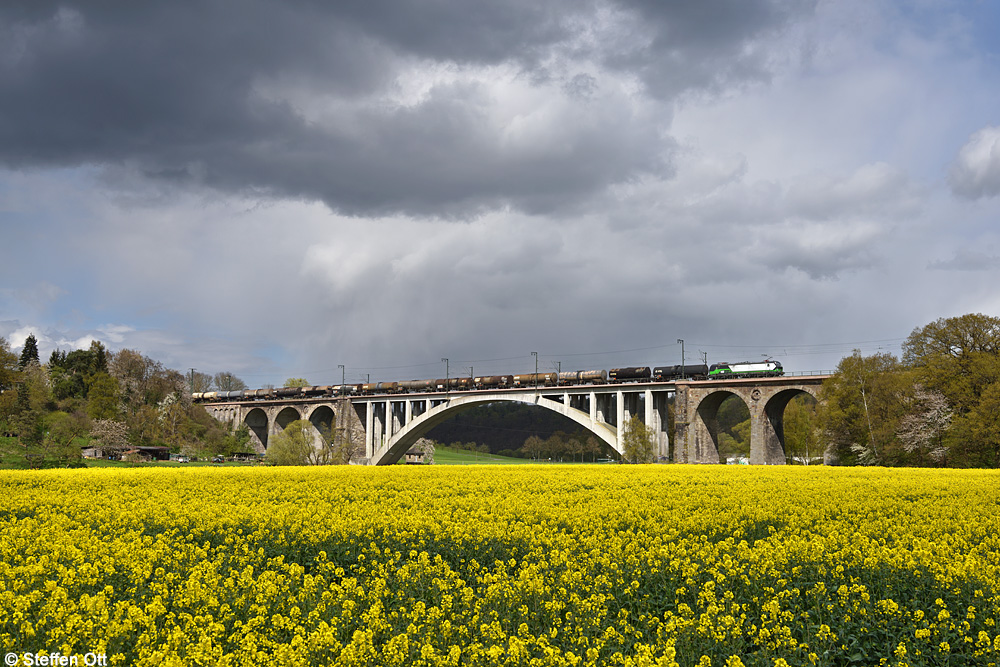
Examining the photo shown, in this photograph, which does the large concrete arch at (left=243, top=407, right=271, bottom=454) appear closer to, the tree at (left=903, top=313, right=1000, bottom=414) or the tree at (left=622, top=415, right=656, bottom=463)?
the tree at (left=622, top=415, right=656, bottom=463)

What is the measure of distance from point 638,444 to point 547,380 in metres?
19.4

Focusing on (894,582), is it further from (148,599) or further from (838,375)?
(838,375)

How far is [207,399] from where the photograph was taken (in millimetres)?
131250

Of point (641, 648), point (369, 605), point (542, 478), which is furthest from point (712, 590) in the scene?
point (542, 478)

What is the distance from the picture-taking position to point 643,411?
8431 centimetres

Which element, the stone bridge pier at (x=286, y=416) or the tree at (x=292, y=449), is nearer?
the tree at (x=292, y=449)

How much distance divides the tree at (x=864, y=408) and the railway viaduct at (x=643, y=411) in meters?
4.68

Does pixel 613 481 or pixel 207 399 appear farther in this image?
→ pixel 207 399

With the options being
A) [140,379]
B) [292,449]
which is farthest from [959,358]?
[140,379]

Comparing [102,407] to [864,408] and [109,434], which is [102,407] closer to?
[109,434]

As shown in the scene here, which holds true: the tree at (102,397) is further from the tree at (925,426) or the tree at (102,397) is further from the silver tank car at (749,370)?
the tree at (925,426)

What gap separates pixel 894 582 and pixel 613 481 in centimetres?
1780

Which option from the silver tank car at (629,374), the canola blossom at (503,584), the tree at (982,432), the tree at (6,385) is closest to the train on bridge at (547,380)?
the silver tank car at (629,374)

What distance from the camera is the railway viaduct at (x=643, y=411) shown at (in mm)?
69750
